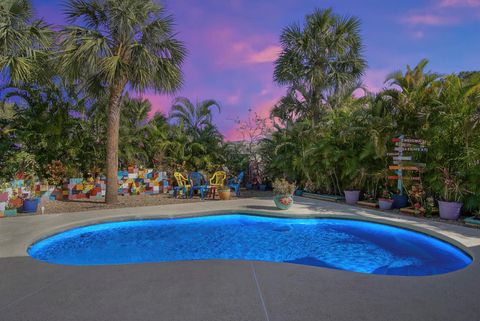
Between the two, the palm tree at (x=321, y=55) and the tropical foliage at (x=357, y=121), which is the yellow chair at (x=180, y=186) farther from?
the palm tree at (x=321, y=55)

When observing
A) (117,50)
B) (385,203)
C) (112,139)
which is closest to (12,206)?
(112,139)

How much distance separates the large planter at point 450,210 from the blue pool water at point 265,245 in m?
1.38

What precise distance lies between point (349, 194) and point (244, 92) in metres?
6.22

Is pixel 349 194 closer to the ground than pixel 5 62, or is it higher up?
closer to the ground

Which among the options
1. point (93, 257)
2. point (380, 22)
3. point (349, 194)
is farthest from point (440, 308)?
point (380, 22)

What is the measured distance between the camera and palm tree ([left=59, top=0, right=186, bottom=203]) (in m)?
7.39

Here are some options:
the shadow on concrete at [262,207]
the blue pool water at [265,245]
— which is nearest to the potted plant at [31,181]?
the blue pool water at [265,245]

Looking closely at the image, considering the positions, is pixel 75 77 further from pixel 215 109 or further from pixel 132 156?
pixel 215 109

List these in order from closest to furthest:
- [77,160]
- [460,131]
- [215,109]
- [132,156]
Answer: [460,131], [77,160], [132,156], [215,109]

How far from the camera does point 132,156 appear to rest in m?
10.9

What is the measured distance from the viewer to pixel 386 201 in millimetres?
7562

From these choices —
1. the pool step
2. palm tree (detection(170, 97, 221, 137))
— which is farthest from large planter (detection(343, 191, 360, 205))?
palm tree (detection(170, 97, 221, 137))

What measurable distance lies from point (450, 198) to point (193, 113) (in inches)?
398

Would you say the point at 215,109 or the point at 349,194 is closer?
the point at 349,194
